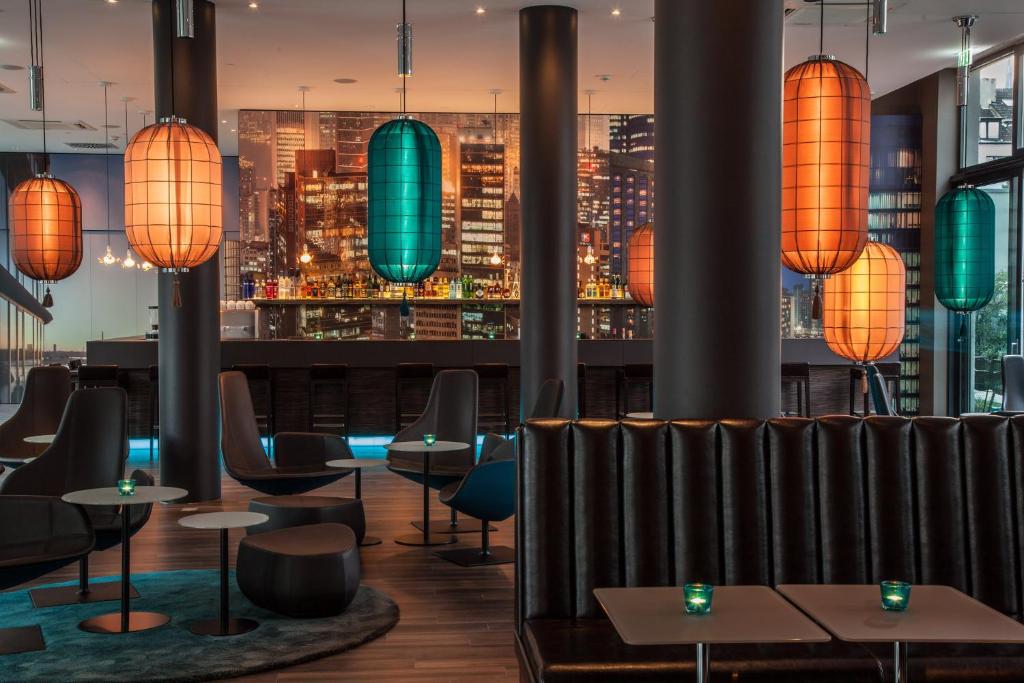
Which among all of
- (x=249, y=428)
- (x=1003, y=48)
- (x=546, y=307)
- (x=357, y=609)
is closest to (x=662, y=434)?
(x=357, y=609)

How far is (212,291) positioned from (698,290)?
5364 mm

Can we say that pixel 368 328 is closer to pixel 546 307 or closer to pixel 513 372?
pixel 513 372

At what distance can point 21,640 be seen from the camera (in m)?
4.75

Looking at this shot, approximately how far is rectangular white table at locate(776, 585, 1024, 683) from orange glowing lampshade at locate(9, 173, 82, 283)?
22.0 feet

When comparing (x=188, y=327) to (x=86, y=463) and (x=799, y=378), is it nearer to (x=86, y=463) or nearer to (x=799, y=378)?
(x=86, y=463)

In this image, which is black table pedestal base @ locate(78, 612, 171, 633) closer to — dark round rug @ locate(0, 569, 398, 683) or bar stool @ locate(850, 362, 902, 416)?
dark round rug @ locate(0, 569, 398, 683)

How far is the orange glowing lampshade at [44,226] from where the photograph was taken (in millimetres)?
7953

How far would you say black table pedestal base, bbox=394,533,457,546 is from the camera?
273 inches

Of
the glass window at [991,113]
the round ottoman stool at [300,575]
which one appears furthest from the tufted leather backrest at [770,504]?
the glass window at [991,113]

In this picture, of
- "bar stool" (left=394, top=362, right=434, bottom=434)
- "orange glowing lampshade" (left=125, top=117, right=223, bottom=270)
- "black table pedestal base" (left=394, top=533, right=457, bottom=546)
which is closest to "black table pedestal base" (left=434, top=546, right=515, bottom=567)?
"black table pedestal base" (left=394, top=533, right=457, bottom=546)

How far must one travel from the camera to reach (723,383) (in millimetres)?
4023

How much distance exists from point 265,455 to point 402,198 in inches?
87.0

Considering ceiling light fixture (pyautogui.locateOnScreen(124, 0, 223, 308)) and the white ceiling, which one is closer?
ceiling light fixture (pyautogui.locateOnScreen(124, 0, 223, 308))

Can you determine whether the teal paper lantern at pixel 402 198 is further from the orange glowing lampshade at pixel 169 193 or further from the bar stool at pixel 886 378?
the bar stool at pixel 886 378
